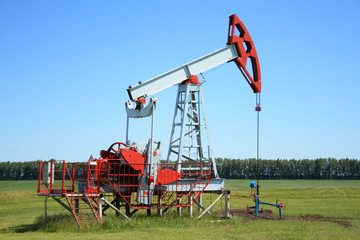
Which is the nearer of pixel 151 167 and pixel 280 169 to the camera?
pixel 151 167

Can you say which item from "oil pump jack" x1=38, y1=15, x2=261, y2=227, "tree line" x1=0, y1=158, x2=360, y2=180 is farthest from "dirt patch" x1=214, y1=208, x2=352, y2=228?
"tree line" x1=0, y1=158, x2=360, y2=180

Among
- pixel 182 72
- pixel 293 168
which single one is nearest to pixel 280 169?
pixel 293 168

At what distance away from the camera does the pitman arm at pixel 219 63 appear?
14.9 metres

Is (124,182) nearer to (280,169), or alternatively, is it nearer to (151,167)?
(151,167)

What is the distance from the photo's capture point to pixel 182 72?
51.5ft

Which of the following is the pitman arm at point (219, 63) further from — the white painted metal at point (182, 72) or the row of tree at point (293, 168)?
the row of tree at point (293, 168)

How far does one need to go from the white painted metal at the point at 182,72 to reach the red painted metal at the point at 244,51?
10.0 inches

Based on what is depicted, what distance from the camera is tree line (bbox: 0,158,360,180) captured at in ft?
365

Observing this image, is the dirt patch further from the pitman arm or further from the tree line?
the tree line

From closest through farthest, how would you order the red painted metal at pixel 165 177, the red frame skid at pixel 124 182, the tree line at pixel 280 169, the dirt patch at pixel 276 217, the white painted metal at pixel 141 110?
the red frame skid at pixel 124 182
the white painted metal at pixel 141 110
the red painted metal at pixel 165 177
the dirt patch at pixel 276 217
the tree line at pixel 280 169

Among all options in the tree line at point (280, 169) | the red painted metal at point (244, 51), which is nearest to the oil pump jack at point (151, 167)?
the red painted metal at point (244, 51)

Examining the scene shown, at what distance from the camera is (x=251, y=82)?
17.7 meters

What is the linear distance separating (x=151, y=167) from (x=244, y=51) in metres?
5.94

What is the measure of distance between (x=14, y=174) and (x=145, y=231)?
107 meters
